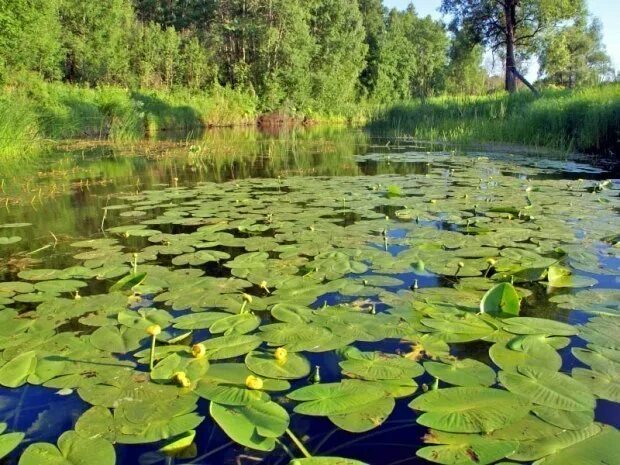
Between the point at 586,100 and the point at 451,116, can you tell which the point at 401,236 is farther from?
the point at 451,116

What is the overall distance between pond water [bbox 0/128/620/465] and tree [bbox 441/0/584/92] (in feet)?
46.5

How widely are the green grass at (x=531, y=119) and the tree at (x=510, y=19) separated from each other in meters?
4.27

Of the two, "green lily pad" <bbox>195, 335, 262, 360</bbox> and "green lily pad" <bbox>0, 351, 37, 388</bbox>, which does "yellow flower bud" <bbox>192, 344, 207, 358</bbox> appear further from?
"green lily pad" <bbox>0, 351, 37, 388</bbox>

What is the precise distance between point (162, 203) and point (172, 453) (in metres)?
3.41

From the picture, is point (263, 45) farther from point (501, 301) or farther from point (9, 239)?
point (501, 301)

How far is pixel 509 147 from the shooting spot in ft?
29.4

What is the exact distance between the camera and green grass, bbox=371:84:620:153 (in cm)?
741

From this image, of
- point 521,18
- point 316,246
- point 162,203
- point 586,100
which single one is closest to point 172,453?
point 316,246

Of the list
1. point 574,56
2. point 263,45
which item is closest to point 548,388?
point 263,45

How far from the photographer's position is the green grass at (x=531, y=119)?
7.41m

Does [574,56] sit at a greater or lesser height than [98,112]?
greater

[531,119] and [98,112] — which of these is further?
[98,112]

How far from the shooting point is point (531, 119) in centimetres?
894

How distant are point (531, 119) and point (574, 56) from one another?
25451 millimetres
